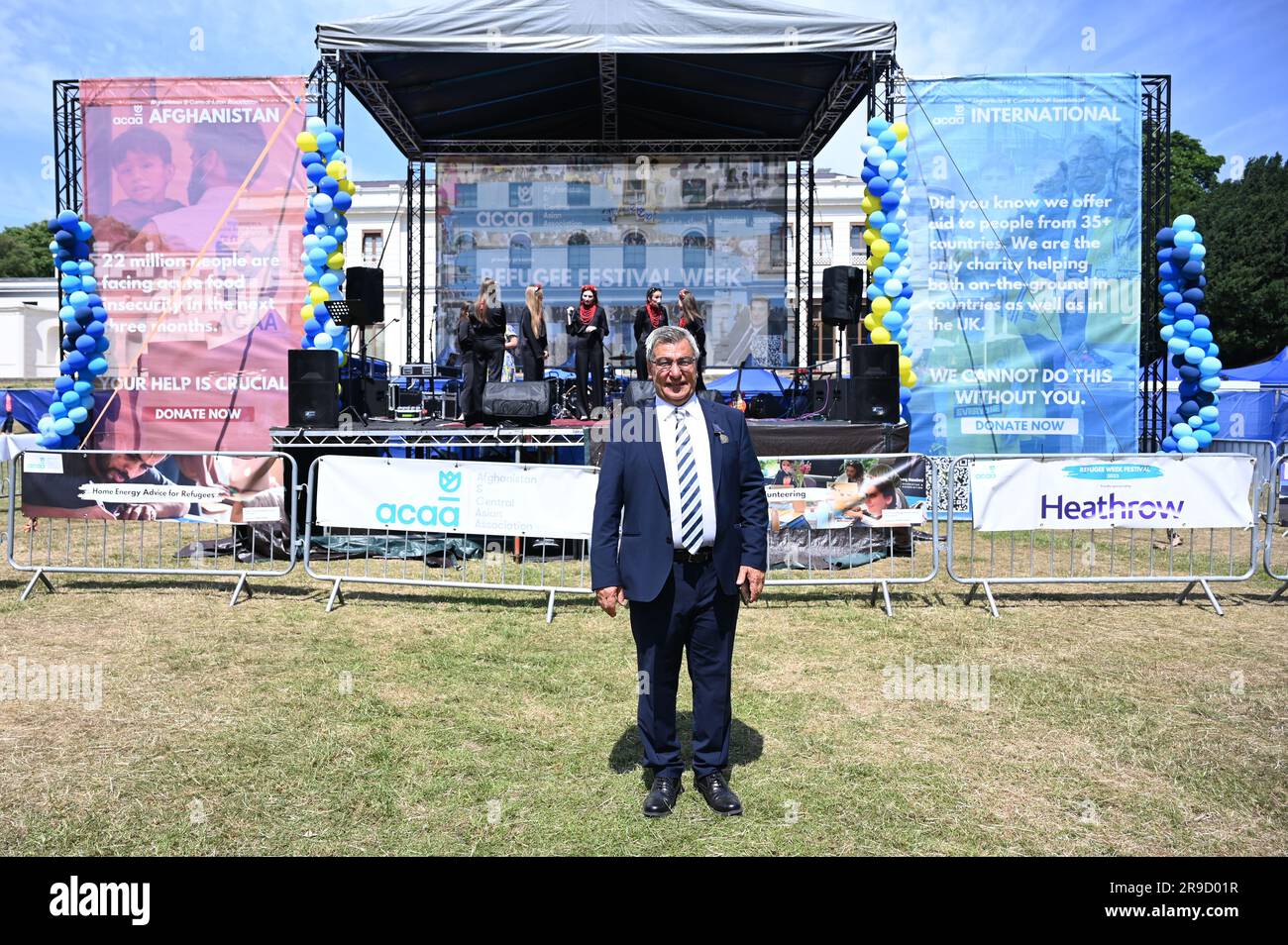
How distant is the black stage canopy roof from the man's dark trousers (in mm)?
9222

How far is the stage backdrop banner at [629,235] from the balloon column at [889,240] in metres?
5.22

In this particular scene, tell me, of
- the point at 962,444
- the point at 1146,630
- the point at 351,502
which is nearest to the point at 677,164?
the point at 962,444

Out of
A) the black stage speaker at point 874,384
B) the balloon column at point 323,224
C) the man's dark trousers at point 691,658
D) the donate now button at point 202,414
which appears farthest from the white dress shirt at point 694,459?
the donate now button at point 202,414

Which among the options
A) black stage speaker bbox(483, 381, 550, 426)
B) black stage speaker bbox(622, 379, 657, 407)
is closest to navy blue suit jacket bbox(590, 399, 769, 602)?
black stage speaker bbox(483, 381, 550, 426)

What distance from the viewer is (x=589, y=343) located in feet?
35.3

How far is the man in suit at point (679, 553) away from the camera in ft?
10.9

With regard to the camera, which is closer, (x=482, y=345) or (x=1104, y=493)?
(x=1104, y=493)

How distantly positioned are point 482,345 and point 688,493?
713 centimetres

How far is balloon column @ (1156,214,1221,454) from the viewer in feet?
34.2

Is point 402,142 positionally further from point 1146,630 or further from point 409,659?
point 1146,630

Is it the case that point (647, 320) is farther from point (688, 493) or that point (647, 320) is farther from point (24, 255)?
point (24, 255)

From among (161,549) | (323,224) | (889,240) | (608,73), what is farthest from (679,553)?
(608,73)

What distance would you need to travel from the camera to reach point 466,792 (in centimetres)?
347
